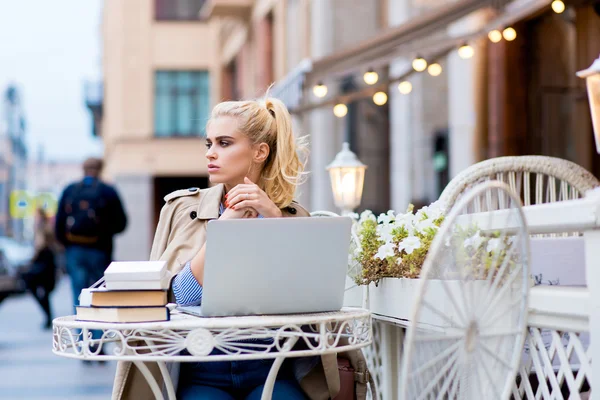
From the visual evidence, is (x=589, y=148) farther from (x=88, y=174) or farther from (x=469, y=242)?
(x=469, y=242)

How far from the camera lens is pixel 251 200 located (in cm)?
319

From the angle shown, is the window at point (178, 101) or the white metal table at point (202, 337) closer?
the white metal table at point (202, 337)

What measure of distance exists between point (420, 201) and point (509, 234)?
10344 mm

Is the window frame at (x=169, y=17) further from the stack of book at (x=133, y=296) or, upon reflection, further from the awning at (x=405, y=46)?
the stack of book at (x=133, y=296)

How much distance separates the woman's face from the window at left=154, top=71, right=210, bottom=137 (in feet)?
85.6

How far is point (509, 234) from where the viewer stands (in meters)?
2.79

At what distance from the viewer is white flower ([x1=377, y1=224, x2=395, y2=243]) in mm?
3645

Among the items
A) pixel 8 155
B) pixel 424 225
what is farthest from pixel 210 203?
pixel 8 155

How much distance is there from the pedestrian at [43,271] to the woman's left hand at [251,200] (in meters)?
10.1

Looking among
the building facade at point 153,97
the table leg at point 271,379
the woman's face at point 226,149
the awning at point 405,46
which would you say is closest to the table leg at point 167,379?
the table leg at point 271,379

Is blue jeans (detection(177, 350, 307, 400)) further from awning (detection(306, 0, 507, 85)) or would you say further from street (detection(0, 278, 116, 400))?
awning (detection(306, 0, 507, 85))

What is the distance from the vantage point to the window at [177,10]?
97.8 feet

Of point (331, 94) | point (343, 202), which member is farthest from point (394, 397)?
point (331, 94)

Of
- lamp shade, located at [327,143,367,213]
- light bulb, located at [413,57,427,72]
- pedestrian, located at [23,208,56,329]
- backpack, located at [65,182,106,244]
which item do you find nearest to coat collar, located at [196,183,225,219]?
lamp shade, located at [327,143,367,213]
